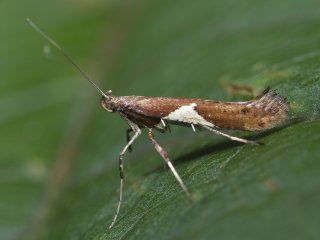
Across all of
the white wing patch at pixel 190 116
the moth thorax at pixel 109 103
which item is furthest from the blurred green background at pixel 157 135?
the moth thorax at pixel 109 103

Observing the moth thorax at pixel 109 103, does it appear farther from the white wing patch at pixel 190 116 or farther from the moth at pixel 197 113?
the white wing patch at pixel 190 116

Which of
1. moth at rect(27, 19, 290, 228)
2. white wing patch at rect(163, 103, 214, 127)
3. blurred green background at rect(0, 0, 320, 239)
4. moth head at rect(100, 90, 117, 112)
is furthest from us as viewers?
moth head at rect(100, 90, 117, 112)

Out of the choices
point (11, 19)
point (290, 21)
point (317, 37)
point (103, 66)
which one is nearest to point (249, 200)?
point (317, 37)

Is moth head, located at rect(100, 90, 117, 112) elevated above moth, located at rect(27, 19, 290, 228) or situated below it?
above


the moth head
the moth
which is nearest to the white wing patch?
the moth

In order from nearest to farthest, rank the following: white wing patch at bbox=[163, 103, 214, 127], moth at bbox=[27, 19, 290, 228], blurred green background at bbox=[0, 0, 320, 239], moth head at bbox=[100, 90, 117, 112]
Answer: blurred green background at bbox=[0, 0, 320, 239]
moth at bbox=[27, 19, 290, 228]
white wing patch at bbox=[163, 103, 214, 127]
moth head at bbox=[100, 90, 117, 112]

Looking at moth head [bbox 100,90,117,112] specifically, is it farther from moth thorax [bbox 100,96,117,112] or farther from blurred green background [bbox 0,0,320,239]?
blurred green background [bbox 0,0,320,239]

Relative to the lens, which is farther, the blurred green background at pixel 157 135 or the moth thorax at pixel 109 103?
the moth thorax at pixel 109 103
